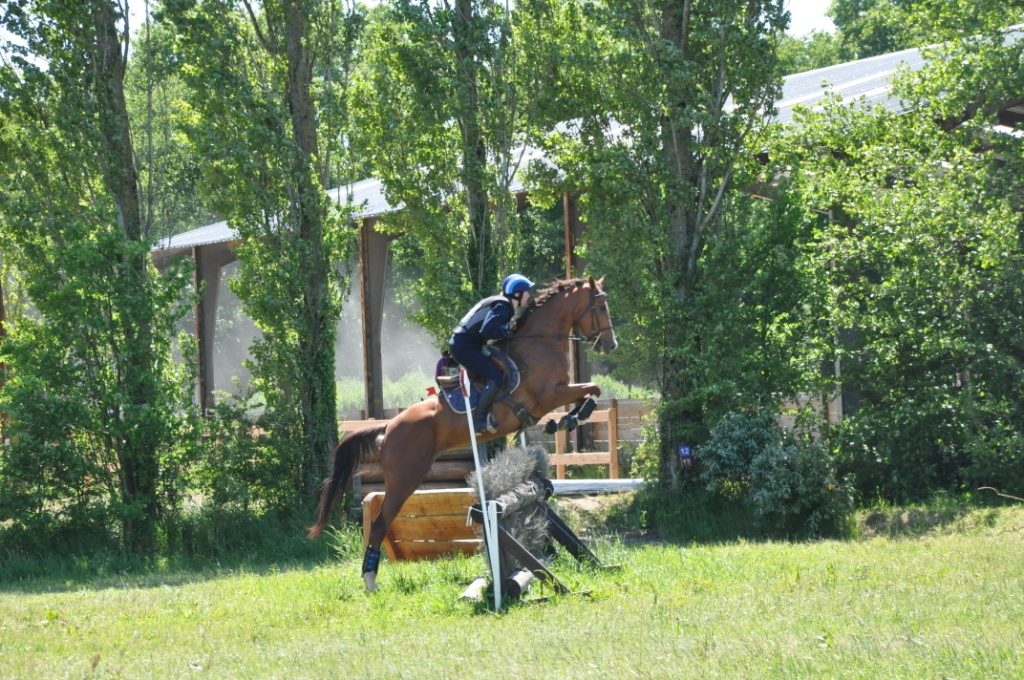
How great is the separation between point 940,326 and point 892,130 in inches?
118

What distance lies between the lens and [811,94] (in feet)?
84.8

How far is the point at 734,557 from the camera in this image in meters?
12.3

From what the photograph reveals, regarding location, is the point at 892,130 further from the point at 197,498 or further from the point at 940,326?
the point at 197,498

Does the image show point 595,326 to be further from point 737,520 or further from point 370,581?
point 737,520

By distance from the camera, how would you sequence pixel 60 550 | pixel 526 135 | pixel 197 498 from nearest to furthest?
pixel 60 550
pixel 526 135
pixel 197 498

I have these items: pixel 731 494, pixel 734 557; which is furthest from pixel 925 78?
pixel 734 557

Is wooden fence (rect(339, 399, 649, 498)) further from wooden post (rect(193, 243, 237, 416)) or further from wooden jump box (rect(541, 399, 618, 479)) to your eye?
wooden post (rect(193, 243, 237, 416))

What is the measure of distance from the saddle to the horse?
0.06m

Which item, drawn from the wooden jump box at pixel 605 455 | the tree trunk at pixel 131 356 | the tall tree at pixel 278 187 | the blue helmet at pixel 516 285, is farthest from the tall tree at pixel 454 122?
the blue helmet at pixel 516 285

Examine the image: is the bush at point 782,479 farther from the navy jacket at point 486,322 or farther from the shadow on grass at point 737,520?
the navy jacket at point 486,322

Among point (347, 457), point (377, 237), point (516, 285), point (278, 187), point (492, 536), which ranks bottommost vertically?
point (492, 536)

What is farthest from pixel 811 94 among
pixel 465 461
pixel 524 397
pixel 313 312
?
pixel 524 397

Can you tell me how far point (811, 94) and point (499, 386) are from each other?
53.6ft

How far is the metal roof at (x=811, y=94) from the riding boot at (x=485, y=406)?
8.02 metres
